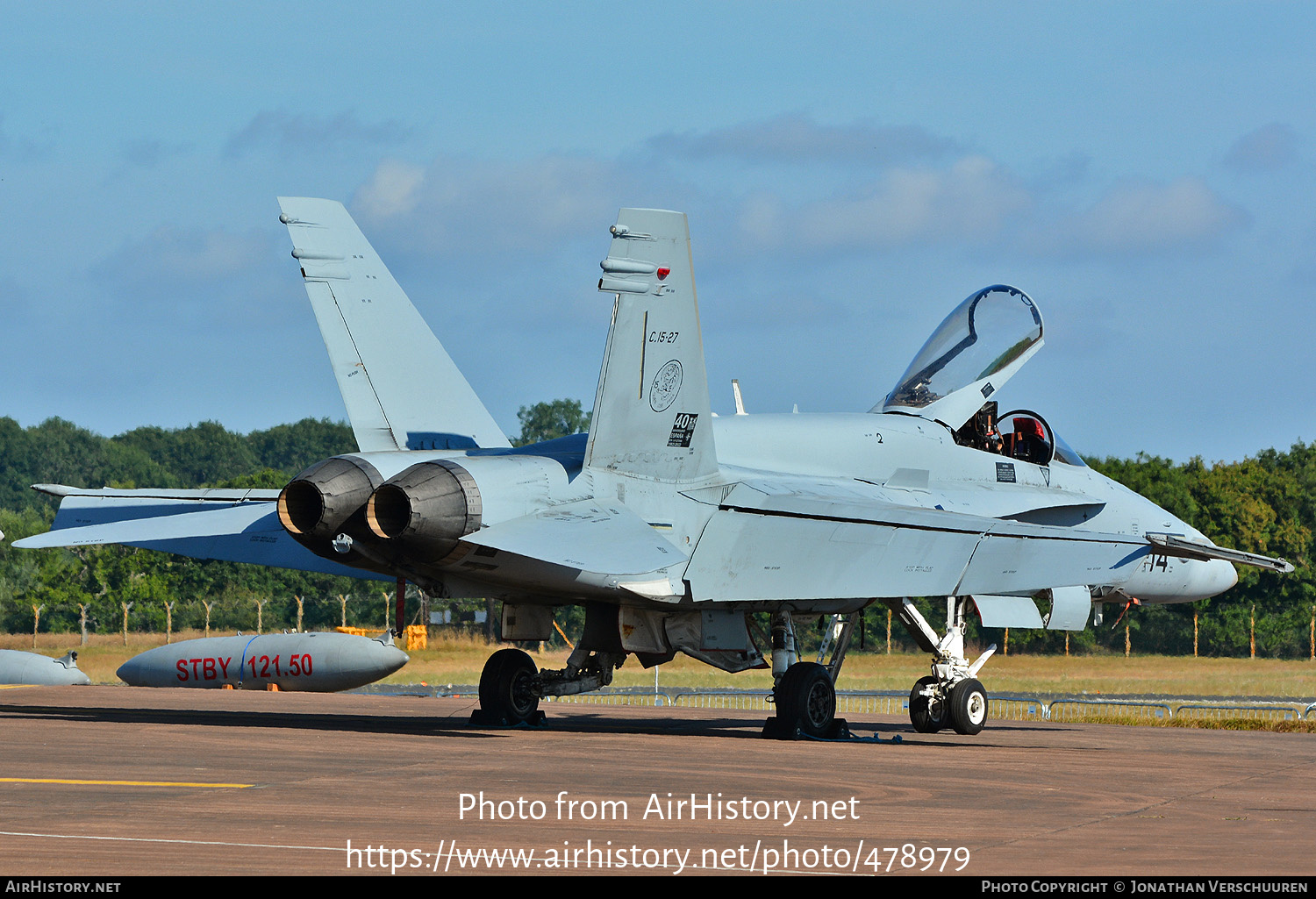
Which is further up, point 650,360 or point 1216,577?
point 650,360

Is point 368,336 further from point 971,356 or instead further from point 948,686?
point 971,356

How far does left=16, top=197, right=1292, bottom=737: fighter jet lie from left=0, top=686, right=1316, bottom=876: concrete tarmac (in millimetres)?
1189

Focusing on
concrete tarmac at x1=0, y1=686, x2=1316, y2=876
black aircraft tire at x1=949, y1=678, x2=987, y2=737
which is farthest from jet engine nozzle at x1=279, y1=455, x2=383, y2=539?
black aircraft tire at x1=949, y1=678, x2=987, y2=737

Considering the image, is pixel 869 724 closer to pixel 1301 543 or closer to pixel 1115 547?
pixel 1115 547

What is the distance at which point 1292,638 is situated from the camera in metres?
51.2

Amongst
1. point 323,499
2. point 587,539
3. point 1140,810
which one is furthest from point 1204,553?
point 323,499

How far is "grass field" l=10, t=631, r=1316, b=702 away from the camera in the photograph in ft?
119

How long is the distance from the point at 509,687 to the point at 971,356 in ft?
23.7

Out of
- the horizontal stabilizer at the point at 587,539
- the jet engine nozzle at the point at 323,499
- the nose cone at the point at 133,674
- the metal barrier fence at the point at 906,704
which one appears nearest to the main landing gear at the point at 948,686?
the horizontal stabilizer at the point at 587,539

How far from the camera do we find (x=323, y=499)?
1323cm

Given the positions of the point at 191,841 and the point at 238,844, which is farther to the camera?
the point at 191,841

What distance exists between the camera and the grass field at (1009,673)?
36.4 m

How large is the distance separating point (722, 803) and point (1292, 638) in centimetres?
4715
